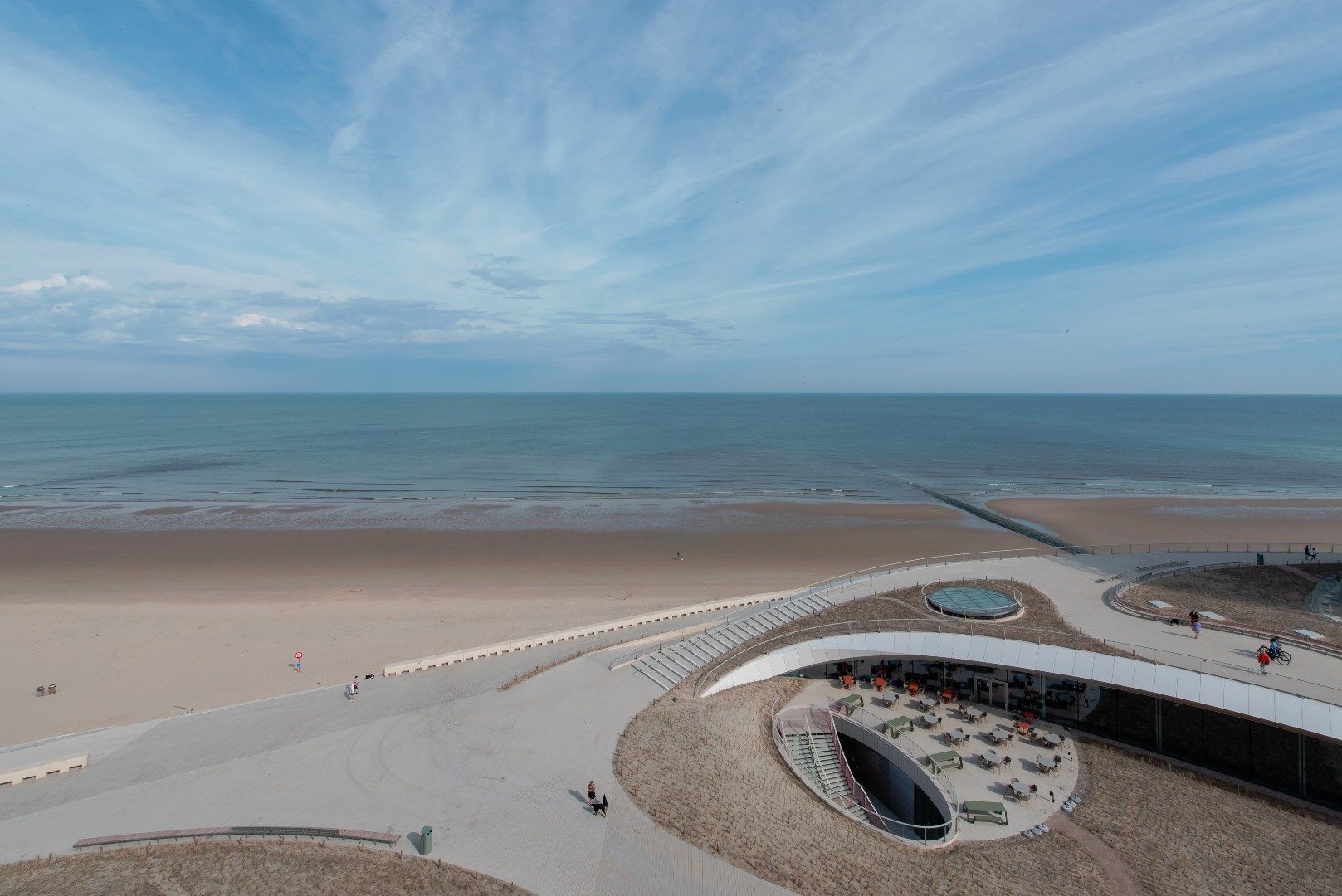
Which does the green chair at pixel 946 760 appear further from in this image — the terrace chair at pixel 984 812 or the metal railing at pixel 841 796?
the terrace chair at pixel 984 812

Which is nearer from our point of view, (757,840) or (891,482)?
(757,840)

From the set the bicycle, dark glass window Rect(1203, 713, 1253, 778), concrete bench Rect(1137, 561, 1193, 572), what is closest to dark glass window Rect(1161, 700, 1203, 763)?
dark glass window Rect(1203, 713, 1253, 778)

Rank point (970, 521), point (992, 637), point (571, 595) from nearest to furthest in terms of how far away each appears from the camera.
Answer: point (992, 637) → point (571, 595) → point (970, 521)

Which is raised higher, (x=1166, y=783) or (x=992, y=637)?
(x=992, y=637)

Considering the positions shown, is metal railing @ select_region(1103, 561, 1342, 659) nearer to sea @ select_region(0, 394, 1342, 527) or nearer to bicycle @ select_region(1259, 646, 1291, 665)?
bicycle @ select_region(1259, 646, 1291, 665)

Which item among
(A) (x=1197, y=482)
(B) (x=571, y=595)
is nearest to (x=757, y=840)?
(B) (x=571, y=595)

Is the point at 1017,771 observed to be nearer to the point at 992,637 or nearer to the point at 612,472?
the point at 992,637

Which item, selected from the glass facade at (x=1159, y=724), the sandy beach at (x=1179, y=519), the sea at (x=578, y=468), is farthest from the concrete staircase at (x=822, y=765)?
the sandy beach at (x=1179, y=519)
